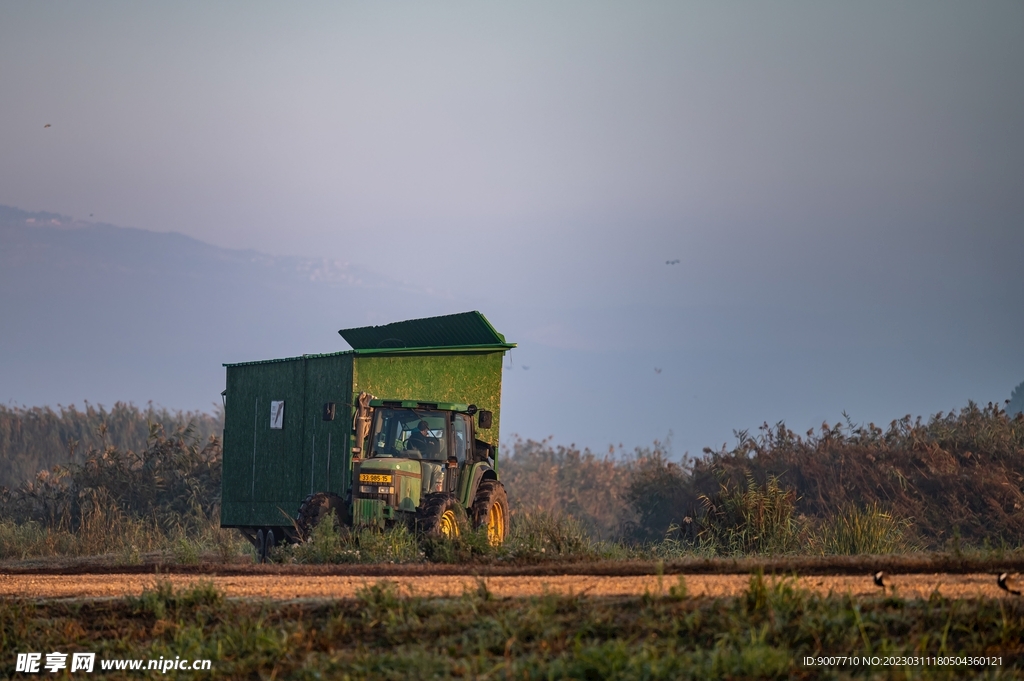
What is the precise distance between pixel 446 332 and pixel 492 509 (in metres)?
4.65

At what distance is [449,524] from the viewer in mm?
15375

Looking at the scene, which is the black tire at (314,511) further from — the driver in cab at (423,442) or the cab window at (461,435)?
the cab window at (461,435)

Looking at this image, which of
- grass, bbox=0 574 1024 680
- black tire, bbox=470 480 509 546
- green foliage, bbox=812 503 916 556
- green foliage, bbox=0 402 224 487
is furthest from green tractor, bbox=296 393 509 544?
green foliage, bbox=0 402 224 487

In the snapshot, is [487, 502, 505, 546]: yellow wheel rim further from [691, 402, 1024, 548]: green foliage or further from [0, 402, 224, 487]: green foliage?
[0, 402, 224, 487]: green foliage

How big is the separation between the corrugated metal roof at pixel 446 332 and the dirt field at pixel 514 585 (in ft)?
28.4

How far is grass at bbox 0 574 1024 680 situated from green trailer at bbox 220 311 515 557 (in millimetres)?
6091

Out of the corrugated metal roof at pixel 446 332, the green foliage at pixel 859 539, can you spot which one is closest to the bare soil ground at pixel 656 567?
the green foliage at pixel 859 539

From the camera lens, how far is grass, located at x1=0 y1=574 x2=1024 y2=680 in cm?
650

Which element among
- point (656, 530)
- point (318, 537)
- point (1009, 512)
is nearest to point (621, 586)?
point (318, 537)

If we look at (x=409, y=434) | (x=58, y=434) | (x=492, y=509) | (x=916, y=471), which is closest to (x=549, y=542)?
(x=492, y=509)

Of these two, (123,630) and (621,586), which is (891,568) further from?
(123,630)

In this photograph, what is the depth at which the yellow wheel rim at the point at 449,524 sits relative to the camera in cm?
1519

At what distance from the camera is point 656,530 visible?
27.4 m

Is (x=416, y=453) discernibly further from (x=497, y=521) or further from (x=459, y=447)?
(x=497, y=521)
